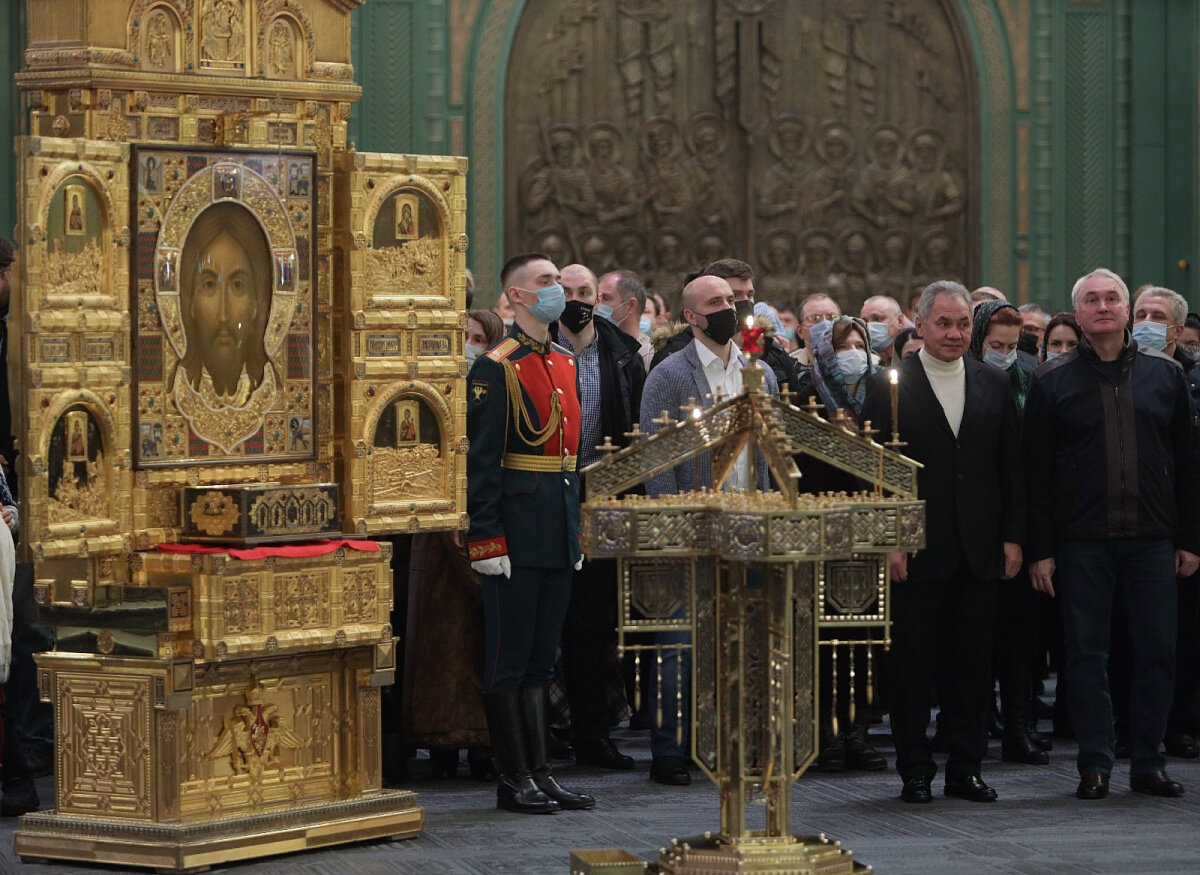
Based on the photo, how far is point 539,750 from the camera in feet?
23.9

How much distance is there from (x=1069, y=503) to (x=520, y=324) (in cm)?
214

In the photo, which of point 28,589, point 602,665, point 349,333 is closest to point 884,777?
point 602,665

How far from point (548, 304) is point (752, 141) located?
7450 millimetres

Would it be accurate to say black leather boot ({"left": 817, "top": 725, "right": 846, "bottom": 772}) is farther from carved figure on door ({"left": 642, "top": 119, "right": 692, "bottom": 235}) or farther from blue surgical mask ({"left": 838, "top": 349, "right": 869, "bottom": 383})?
carved figure on door ({"left": 642, "top": 119, "right": 692, "bottom": 235})

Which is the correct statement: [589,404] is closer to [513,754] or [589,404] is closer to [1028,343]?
[513,754]

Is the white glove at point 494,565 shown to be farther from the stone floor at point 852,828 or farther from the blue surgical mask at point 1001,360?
the blue surgical mask at point 1001,360

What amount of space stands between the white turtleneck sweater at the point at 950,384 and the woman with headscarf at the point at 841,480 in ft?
1.91


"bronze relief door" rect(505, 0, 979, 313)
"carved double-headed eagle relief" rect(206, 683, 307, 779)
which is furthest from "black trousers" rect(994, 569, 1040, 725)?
"bronze relief door" rect(505, 0, 979, 313)

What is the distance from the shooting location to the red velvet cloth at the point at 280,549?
6.36m

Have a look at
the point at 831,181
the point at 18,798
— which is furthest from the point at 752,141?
the point at 18,798

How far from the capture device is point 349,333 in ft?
22.0

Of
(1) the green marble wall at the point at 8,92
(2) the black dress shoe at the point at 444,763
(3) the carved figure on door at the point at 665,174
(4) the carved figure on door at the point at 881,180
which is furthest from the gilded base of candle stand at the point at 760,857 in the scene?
(4) the carved figure on door at the point at 881,180

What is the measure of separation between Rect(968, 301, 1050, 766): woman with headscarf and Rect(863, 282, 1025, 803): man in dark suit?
74cm

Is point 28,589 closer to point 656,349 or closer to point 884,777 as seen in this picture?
point 656,349
